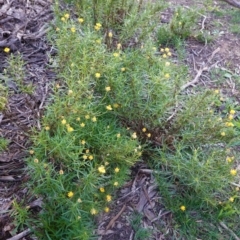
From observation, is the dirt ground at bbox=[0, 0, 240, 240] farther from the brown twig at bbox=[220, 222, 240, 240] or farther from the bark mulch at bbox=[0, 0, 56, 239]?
the brown twig at bbox=[220, 222, 240, 240]

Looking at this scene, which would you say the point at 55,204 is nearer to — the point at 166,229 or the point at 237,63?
the point at 166,229

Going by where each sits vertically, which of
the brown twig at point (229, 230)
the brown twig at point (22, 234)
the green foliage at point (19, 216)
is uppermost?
the green foliage at point (19, 216)

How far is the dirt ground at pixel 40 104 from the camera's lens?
3.02 metres

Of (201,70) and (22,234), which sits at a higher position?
(201,70)

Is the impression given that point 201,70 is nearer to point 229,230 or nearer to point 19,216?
point 229,230

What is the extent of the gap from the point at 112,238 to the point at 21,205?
2.32ft

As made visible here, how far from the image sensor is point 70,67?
3.35 m

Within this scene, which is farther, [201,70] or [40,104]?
[201,70]

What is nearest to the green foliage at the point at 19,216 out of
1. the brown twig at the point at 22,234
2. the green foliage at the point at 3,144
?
the brown twig at the point at 22,234

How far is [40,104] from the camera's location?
3.44 m

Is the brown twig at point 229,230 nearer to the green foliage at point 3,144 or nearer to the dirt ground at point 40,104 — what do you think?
the dirt ground at point 40,104

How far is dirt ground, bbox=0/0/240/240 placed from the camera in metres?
3.02

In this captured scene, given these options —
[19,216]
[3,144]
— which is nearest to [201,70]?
[3,144]

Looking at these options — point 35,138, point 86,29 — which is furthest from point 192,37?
point 35,138
